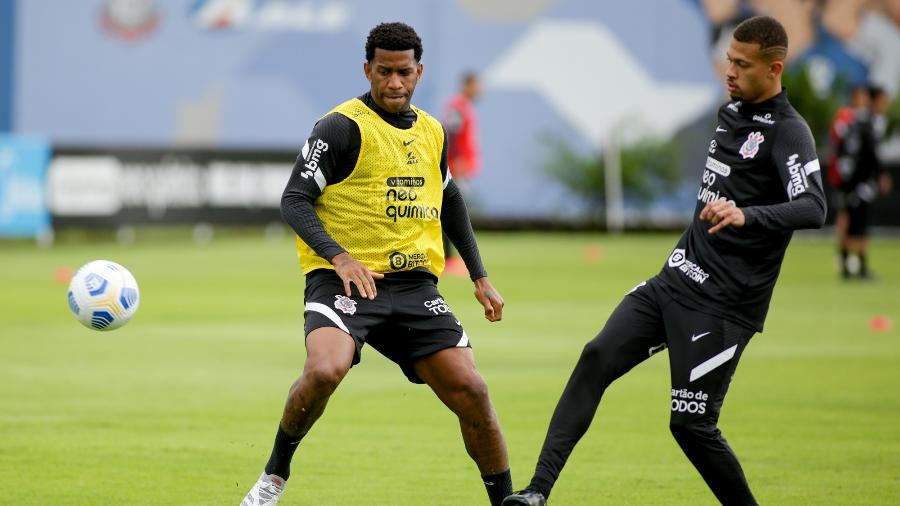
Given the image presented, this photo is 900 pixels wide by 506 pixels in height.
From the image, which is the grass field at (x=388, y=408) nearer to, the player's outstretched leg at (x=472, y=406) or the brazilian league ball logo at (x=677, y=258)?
the player's outstretched leg at (x=472, y=406)

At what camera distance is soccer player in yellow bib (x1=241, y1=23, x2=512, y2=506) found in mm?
6668

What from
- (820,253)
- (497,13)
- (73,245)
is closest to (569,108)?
(497,13)

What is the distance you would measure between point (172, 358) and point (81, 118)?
2247cm

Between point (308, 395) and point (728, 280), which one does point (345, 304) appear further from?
point (728, 280)

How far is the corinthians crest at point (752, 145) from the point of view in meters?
6.50

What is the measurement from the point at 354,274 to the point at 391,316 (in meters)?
0.34

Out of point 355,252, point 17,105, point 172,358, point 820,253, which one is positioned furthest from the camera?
point 17,105

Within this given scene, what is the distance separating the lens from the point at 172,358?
13.1m

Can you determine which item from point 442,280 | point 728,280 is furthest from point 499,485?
point 442,280

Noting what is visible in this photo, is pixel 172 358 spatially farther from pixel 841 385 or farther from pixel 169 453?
pixel 841 385

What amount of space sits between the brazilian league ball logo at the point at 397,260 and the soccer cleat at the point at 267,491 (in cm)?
111

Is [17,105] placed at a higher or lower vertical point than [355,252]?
lower

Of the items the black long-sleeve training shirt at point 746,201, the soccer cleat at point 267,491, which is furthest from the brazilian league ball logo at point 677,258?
the soccer cleat at point 267,491

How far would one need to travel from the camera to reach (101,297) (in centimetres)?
773
